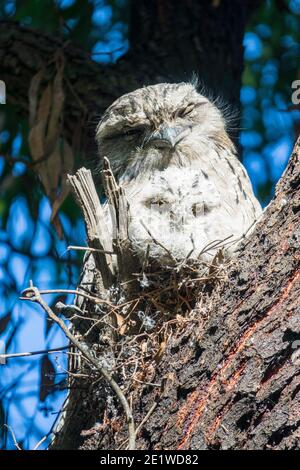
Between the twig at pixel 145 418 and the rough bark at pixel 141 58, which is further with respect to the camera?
the rough bark at pixel 141 58

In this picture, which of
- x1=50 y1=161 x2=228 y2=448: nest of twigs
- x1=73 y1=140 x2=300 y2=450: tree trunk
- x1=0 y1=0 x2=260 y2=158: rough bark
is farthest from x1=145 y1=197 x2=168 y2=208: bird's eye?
x1=0 y1=0 x2=260 y2=158: rough bark

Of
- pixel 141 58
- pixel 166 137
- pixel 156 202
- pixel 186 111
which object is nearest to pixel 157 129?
pixel 166 137

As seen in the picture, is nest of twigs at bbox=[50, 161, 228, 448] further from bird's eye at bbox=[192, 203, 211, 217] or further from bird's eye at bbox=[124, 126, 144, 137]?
bird's eye at bbox=[124, 126, 144, 137]

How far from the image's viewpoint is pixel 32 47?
498 centimetres

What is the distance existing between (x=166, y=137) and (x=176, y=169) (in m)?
0.15

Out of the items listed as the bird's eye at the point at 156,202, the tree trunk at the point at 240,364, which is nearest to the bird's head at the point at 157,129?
the bird's eye at the point at 156,202

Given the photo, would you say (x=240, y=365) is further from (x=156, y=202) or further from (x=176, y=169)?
(x=176, y=169)

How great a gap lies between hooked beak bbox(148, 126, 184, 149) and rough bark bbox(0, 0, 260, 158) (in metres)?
0.91

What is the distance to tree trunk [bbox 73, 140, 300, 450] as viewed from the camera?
2514 mm

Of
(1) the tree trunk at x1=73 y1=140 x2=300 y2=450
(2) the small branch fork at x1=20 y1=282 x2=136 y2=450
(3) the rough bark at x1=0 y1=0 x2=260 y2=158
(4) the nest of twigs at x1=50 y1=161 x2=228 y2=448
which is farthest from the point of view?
(3) the rough bark at x1=0 y1=0 x2=260 y2=158

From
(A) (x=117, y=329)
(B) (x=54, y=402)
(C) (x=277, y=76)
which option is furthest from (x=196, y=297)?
(C) (x=277, y=76)

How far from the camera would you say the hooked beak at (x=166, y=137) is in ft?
12.7

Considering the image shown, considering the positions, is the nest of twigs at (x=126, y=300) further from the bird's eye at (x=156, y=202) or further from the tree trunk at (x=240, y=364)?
the bird's eye at (x=156, y=202)

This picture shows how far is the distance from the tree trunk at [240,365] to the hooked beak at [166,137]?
1.02m
